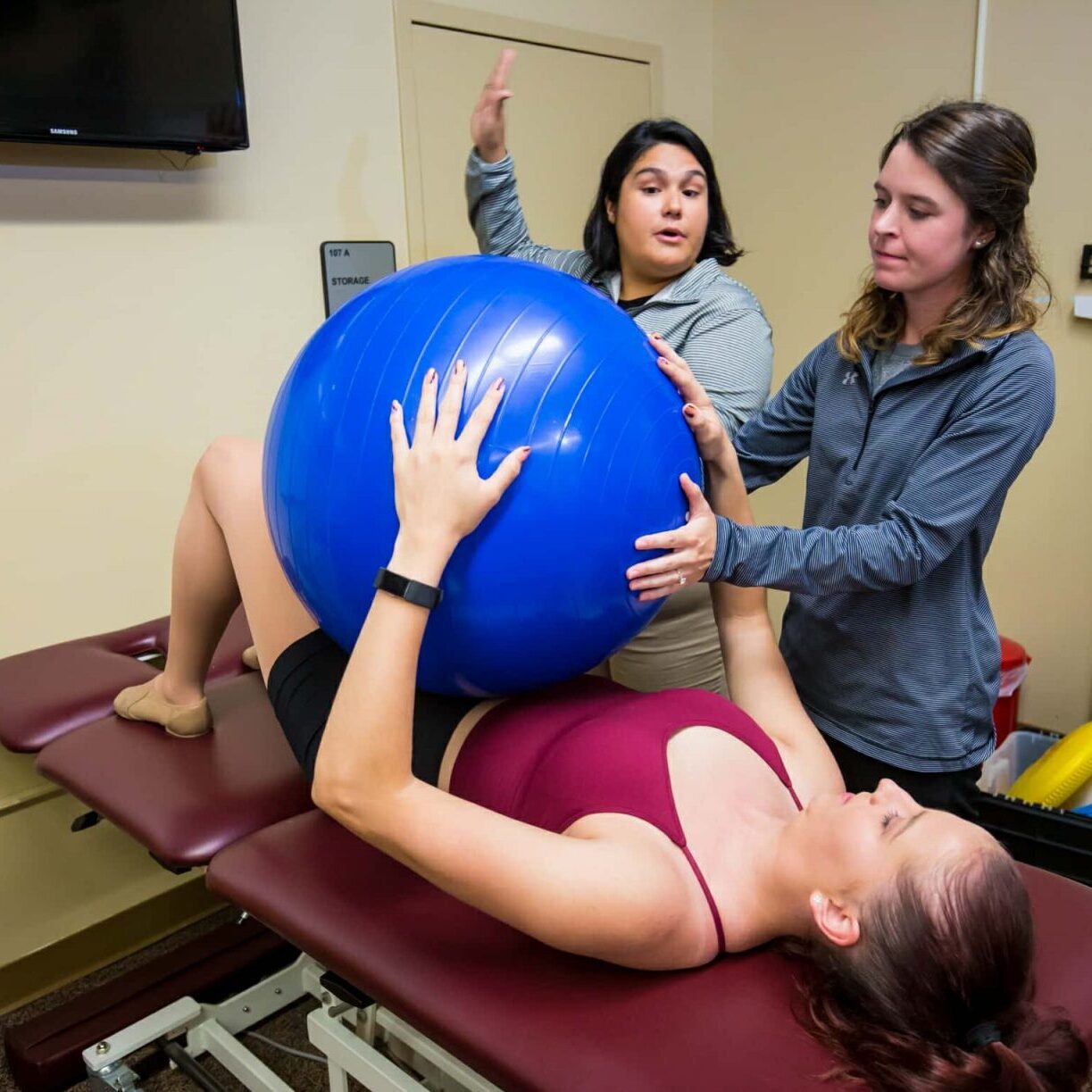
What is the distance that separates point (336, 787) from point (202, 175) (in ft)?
5.83

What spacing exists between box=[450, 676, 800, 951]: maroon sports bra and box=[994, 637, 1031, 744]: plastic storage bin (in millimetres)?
1754

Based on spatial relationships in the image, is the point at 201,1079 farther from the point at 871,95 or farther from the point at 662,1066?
the point at 871,95

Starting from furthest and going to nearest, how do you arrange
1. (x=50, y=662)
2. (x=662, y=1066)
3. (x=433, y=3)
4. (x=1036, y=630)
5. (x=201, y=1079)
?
(x=1036, y=630) < (x=433, y=3) < (x=50, y=662) < (x=201, y=1079) < (x=662, y=1066)

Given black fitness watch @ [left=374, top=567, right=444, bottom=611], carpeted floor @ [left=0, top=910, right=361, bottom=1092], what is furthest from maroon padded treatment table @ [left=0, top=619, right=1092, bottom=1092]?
carpeted floor @ [left=0, top=910, right=361, bottom=1092]

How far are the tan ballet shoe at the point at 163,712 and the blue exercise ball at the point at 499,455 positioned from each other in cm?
59

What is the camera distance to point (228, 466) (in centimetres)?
157

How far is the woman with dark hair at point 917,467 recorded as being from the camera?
4.14ft

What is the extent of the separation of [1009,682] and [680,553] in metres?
1.98

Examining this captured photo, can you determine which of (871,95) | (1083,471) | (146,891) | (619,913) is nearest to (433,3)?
(871,95)

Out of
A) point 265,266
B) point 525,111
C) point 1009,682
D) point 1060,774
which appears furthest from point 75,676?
point 1009,682

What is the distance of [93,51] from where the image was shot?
2.03 metres

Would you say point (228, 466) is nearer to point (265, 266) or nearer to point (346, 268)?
point (265, 266)

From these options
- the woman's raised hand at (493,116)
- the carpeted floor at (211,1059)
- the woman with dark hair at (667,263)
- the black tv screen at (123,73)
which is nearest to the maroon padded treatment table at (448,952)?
the carpeted floor at (211,1059)

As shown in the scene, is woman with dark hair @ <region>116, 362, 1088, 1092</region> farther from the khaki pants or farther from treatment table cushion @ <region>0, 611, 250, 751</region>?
treatment table cushion @ <region>0, 611, 250, 751</region>
